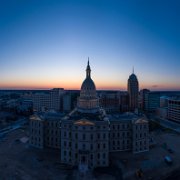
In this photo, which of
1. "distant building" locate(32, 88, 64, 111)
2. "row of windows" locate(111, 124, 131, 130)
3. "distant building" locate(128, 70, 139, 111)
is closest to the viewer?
"row of windows" locate(111, 124, 131, 130)

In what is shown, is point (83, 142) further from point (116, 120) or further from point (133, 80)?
point (133, 80)

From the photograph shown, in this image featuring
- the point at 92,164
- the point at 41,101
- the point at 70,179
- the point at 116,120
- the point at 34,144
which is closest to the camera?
the point at 70,179

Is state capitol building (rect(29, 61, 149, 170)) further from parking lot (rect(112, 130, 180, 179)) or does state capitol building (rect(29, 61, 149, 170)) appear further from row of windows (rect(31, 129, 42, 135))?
parking lot (rect(112, 130, 180, 179))

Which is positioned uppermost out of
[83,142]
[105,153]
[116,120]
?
[116,120]

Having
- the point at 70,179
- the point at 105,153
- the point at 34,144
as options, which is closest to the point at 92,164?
the point at 105,153

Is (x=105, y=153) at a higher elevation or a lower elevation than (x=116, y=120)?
lower

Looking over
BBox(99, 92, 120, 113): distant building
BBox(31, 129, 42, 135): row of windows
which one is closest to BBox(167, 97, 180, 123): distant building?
BBox(99, 92, 120, 113): distant building

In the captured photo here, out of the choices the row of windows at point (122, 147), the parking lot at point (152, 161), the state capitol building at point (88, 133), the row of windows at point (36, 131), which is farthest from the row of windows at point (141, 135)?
the row of windows at point (36, 131)

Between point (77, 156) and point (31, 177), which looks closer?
point (31, 177)

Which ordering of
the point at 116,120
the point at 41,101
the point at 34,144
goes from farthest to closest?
→ 1. the point at 41,101
2. the point at 34,144
3. the point at 116,120

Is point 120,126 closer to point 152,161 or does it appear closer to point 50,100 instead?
point 152,161
